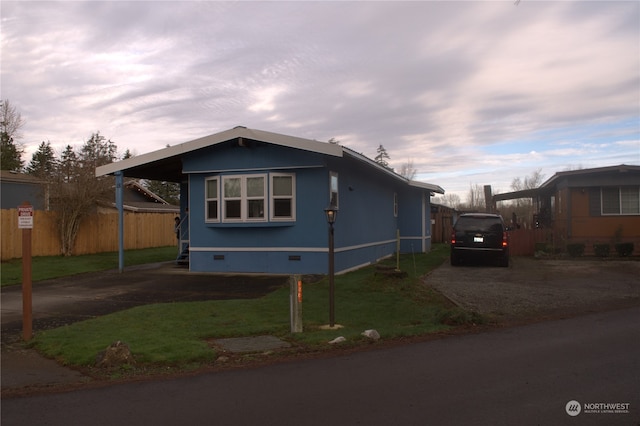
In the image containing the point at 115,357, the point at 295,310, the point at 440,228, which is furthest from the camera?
the point at 440,228

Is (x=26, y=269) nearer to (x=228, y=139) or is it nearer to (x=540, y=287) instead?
(x=228, y=139)

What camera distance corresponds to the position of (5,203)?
87.7 feet

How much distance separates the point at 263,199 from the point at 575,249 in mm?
13078

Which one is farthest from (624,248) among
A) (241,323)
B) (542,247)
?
(241,323)

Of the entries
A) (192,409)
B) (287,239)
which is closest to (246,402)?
(192,409)

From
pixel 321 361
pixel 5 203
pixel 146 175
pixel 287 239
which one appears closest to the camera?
pixel 321 361

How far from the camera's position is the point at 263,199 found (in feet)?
51.1

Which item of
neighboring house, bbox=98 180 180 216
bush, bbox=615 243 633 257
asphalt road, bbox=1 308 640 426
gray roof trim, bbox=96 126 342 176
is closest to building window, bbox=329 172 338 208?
gray roof trim, bbox=96 126 342 176

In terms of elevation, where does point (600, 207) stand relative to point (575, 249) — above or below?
above

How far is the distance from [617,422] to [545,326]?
4.41 meters

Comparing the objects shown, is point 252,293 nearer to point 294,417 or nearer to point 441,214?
point 294,417

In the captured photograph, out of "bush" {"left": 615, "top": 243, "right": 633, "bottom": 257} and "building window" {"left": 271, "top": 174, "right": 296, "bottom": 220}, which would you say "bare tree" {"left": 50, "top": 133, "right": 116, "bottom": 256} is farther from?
"bush" {"left": 615, "top": 243, "right": 633, "bottom": 257}

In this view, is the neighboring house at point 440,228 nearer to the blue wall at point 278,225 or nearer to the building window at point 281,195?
the blue wall at point 278,225

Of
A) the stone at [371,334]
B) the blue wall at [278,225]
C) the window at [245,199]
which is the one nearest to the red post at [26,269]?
the stone at [371,334]
